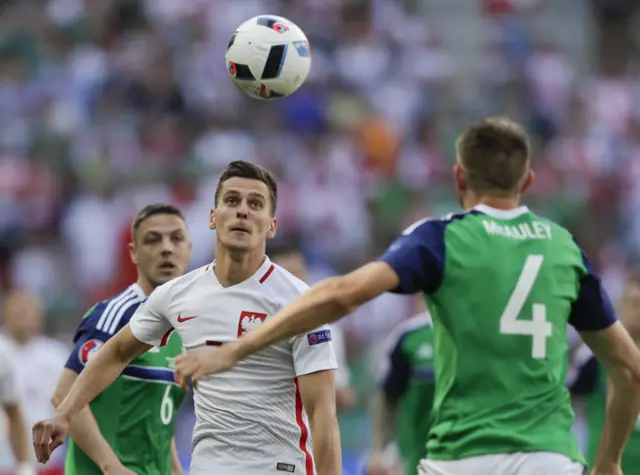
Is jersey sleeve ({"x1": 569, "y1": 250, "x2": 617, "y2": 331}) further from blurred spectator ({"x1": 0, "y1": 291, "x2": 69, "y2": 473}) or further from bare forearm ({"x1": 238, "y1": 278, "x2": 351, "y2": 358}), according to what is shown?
blurred spectator ({"x1": 0, "y1": 291, "x2": 69, "y2": 473})

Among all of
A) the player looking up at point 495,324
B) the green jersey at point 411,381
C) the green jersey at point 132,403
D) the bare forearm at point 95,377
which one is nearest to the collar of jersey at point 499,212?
the player looking up at point 495,324

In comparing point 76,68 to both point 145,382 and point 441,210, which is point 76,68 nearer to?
point 441,210

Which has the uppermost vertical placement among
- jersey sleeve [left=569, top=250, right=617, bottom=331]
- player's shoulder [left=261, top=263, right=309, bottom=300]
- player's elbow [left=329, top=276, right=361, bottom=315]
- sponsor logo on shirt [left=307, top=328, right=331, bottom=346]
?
jersey sleeve [left=569, top=250, right=617, bottom=331]

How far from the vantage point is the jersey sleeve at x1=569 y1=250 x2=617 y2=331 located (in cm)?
554

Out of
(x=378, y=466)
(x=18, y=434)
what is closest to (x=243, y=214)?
(x=378, y=466)

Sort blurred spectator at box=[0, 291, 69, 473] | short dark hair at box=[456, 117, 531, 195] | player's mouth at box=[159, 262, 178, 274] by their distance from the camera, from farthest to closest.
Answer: blurred spectator at box=[0, 291, 69, 473]
player's mouth at box=[159, 262, 178, 274]
short dark hair at box=[456, 117, 531, 195]

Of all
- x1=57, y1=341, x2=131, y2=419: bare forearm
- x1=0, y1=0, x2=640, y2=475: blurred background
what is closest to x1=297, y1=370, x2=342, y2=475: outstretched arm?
x1=57, y1=341, x2=131, y2=419: bare forearm

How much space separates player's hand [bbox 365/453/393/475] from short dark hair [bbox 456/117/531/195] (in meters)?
3.75

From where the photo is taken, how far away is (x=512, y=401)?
5.26 metres

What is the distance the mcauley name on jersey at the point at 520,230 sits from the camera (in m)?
5.36

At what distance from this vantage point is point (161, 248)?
7.66 m

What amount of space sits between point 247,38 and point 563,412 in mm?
3259

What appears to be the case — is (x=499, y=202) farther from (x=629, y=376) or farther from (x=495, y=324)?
(x=629, y=376)

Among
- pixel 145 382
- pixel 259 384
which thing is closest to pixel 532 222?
pixel 259 384
